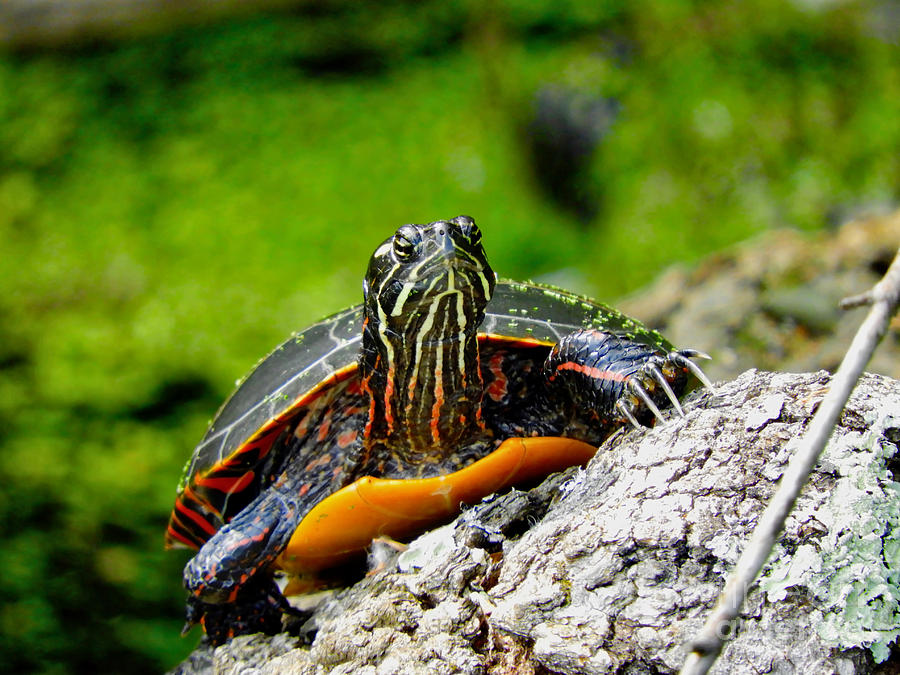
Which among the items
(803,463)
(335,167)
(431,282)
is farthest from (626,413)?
(335,167)

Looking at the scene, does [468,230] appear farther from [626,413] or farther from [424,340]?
[626,413]

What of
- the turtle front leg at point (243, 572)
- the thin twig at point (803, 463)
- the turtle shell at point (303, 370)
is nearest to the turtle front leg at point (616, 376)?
the turtle shell at point (303, 370)

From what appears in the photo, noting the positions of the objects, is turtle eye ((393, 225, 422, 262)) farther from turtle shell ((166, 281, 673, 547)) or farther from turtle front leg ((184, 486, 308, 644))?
turtle front leg ((184, 486, 308, 644))

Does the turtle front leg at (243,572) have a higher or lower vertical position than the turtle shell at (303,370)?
lower

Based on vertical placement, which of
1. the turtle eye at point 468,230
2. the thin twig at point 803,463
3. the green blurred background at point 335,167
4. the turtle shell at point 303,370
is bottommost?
the thin twig at point 803,463

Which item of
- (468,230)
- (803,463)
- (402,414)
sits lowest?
(803,463)

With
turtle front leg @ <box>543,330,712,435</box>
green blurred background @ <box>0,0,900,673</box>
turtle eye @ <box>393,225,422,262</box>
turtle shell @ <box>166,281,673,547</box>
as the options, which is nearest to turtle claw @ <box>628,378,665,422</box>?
turtle front leg @ <box>543,330,712,435</box>

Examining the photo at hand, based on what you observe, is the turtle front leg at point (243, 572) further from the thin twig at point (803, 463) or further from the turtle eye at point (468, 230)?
the thin twig at point (803, 463)

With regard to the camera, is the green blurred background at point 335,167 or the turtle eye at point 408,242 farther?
the green blurred background at point 335,167

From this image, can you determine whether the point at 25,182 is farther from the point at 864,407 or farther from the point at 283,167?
the point at 864,407
